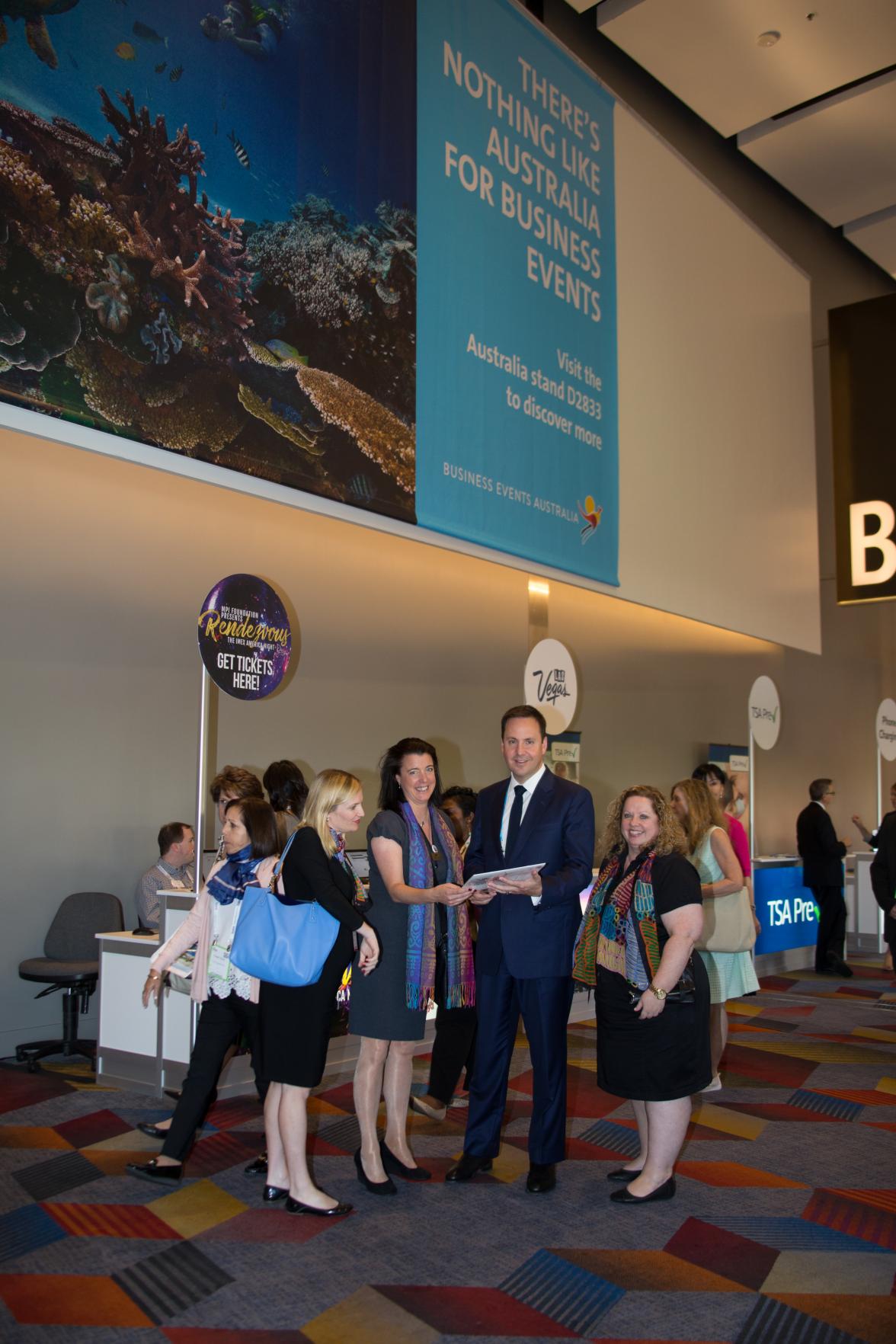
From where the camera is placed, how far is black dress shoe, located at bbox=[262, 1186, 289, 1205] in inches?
127

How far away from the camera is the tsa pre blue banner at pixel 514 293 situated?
589 centimetres

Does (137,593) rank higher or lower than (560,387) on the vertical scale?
lower

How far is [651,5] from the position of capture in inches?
316

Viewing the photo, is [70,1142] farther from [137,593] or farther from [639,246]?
[639,246]

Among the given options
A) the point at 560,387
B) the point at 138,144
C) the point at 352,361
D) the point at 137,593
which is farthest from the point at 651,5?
the point at 137,593

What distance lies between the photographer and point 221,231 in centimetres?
462

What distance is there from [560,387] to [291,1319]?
567 centimetres

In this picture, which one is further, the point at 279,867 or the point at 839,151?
the point at 839,151

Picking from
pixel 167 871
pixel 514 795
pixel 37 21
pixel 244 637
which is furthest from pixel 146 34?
pixel 167 871

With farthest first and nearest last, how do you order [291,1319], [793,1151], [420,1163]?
[793,1151]
[420,1163]
[291,1319]

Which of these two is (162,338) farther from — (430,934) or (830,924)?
(830,924)

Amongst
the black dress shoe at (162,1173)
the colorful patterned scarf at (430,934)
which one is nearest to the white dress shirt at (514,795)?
the colorful patterned scarf at (430,934)

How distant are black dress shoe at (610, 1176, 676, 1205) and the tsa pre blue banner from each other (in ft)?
11.3

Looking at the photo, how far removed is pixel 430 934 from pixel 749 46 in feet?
27.2
